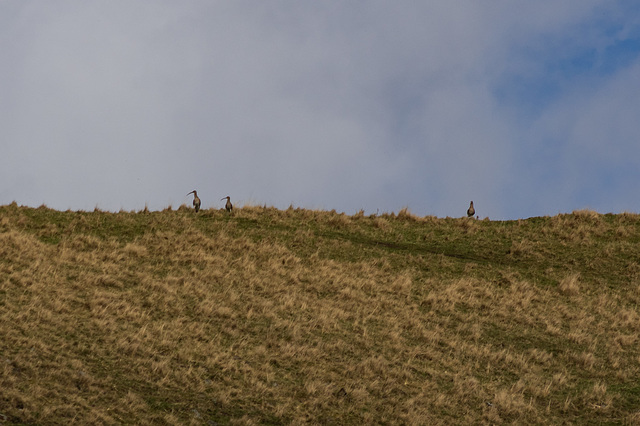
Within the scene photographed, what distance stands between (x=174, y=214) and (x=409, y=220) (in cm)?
1279

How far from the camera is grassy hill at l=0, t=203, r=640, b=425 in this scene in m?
15.5

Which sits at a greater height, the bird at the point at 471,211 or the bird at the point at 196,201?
the bird at the point at 471,211

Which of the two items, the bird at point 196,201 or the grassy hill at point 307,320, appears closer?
the grassy hill at point 307,320

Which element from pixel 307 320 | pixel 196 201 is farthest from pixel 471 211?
pixel 307 320

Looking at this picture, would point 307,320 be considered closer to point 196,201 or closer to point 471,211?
point 196,201

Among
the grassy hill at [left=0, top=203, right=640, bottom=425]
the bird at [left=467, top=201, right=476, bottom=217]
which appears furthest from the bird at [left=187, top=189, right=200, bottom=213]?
the bird at [left=467, top=201, right=476, bottom=217]

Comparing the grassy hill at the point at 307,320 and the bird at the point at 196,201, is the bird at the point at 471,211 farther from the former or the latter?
the bird at the point at 196,201

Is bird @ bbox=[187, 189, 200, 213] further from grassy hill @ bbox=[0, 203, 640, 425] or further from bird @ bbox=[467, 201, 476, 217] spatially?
bird @ bbox=[467, 201, 476, 217]

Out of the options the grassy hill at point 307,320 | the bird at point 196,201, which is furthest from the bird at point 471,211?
the bird at point 196,201

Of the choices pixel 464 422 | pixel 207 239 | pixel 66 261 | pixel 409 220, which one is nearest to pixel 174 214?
pixel 207 239

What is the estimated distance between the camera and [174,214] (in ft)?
109

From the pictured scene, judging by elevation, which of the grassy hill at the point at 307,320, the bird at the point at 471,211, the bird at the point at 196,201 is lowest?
the grassy hill at the point at 307,320

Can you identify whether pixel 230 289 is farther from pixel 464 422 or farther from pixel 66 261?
pixel 464 422

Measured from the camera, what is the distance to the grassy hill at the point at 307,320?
1554 cm
